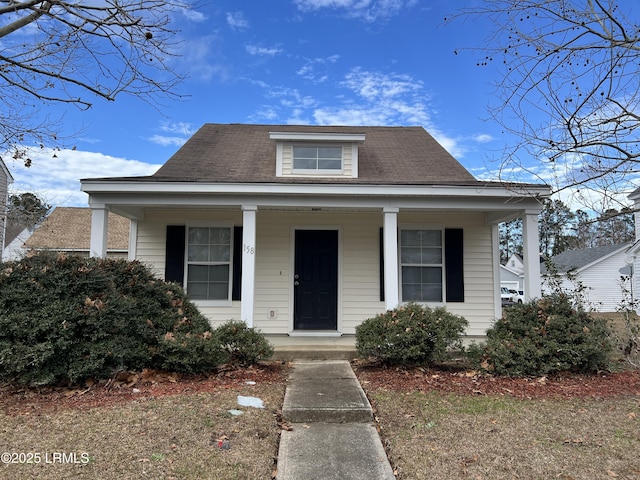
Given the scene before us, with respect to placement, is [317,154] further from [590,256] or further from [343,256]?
[590,256]

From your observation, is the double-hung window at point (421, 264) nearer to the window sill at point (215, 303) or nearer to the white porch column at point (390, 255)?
Result: the white porch column at point (390, 255)

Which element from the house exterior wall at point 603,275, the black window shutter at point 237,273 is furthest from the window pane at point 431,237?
the house exterior wall at point 603,275

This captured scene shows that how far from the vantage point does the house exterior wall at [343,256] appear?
791 centimetres

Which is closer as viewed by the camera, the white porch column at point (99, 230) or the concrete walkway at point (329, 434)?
the concrete walkway at point (329, 434)

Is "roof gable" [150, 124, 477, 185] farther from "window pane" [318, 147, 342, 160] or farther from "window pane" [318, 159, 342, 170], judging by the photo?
"window pane" [318, 159, 342, 170]

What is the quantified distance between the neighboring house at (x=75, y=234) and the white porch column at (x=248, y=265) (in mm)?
12809

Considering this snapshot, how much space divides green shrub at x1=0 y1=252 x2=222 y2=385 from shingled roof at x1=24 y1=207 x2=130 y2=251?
14881 mm

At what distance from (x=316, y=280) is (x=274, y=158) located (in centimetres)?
274

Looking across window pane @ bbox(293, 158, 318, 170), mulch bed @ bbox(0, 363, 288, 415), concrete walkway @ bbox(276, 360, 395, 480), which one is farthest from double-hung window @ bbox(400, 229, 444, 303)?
mulch bed @ bbox(0, 363, 288, 415)

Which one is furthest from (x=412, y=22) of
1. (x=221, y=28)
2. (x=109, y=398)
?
(x=109, y=398)

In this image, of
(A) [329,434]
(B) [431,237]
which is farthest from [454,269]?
(A) [329,434]

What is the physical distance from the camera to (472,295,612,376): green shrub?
4.96 m

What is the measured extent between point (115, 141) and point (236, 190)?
3194 millimetres

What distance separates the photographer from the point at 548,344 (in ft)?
16.5
